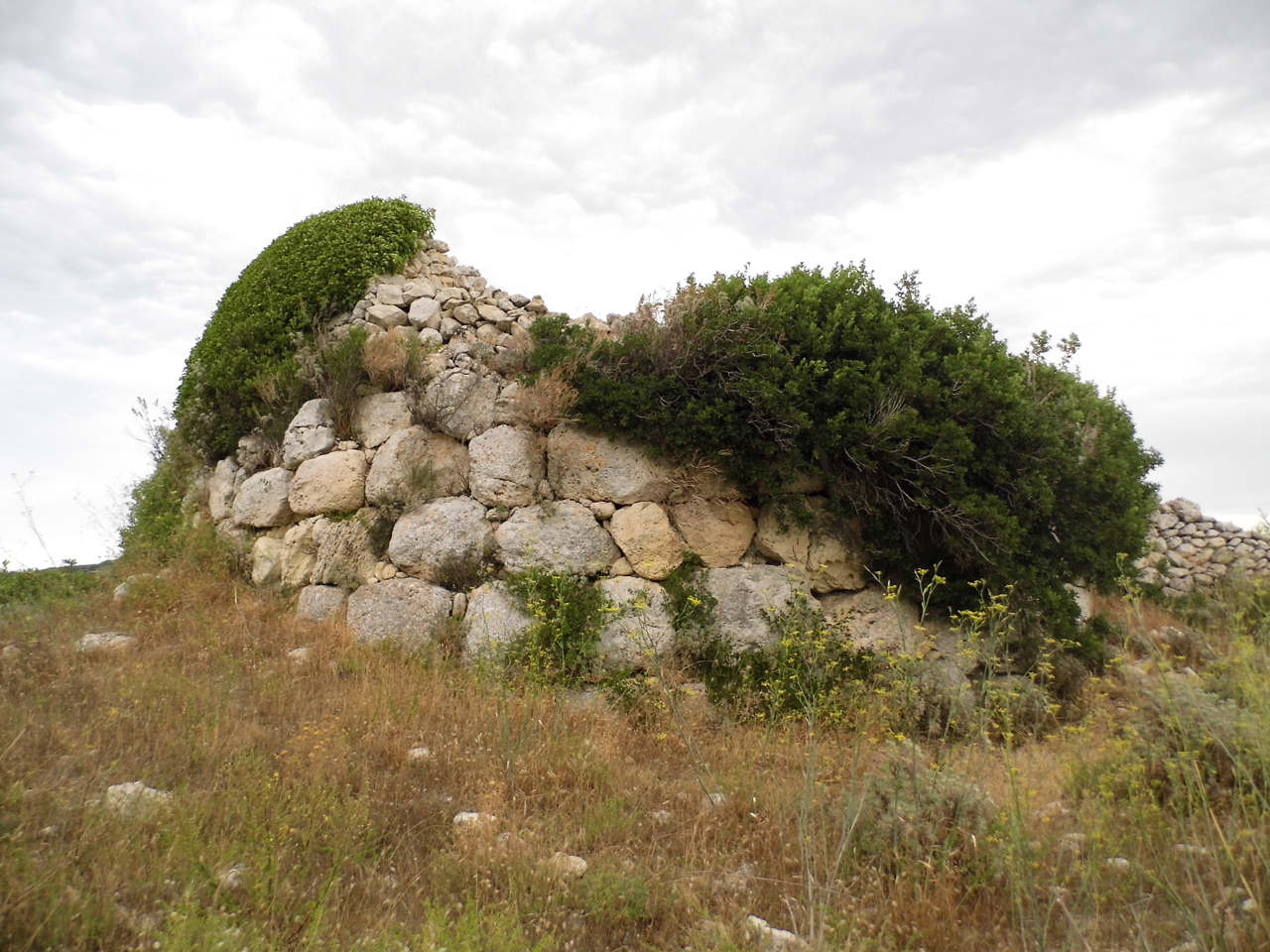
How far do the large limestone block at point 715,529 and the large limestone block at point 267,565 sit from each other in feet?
14.4

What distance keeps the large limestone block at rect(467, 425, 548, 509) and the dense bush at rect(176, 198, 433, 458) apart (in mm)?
2835

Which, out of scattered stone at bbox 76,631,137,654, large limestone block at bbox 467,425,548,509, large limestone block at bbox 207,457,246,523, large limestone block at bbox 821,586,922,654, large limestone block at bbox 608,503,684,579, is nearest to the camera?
scattered stone at bbox 76,631,137,654

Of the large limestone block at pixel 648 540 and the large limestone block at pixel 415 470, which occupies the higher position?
the large limestone block at pixel 415 470

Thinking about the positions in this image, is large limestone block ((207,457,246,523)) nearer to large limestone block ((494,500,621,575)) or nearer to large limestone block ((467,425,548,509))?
large limestone block ((467,425,548,509))

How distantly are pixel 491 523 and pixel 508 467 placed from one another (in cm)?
59

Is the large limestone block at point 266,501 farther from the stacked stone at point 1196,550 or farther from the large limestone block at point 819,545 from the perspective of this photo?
the stacked stone at point 1196,550

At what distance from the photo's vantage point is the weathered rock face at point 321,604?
8305 millimetres

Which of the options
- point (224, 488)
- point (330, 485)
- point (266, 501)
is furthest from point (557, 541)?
point (224, 488)

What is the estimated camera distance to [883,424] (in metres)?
7.45

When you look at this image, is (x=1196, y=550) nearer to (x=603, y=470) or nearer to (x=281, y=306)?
(x=603, y=470)

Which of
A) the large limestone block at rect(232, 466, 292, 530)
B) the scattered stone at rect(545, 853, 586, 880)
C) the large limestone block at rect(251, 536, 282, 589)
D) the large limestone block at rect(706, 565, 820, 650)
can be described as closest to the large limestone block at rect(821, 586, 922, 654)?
the large limestone block at rect(706, 565, 820, 650)

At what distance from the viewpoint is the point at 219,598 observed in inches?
340

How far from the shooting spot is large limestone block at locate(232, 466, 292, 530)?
9156 mm

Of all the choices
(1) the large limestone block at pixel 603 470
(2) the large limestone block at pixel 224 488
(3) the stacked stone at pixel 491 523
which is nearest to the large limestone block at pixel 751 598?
(3) the stacked stone at pixel 491 523
